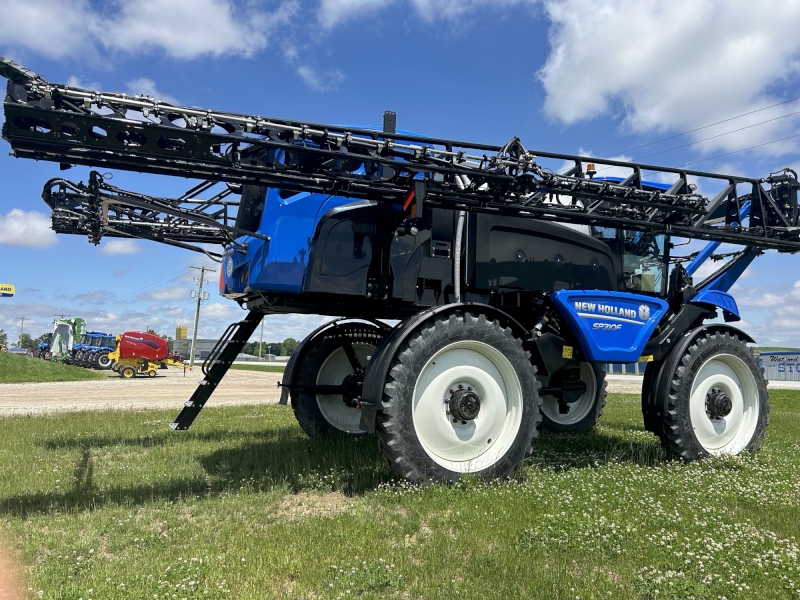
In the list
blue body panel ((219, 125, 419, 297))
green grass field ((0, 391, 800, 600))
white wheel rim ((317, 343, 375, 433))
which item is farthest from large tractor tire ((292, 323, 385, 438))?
blue body panel ((219, 125, 419, 297))

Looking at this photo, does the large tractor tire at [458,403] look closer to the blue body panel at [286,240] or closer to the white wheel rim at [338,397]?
the blue body panel at [286,240]

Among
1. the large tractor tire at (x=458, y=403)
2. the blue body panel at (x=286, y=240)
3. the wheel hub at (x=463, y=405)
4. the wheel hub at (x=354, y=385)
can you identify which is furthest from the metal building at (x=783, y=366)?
the blue body panel at (x=286, y=240)

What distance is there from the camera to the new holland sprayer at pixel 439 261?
17.4ft

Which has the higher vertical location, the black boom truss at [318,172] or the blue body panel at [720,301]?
the black boom truss at [318,172]

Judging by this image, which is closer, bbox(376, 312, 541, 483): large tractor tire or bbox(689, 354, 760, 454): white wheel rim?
bbox(376, 312, 541, 483): large tractor tire

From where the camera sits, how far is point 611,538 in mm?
4301

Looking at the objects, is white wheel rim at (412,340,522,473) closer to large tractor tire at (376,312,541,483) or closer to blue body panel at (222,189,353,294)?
large tractor tire at (376,312,541,483)

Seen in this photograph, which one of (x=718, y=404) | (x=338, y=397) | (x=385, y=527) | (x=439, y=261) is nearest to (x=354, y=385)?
(x=338, y=397)

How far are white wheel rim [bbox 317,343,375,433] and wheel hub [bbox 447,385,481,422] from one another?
2995 mm

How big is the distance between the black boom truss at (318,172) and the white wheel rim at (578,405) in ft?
11.3

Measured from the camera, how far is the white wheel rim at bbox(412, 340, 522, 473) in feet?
19.0

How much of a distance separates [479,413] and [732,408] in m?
4.04

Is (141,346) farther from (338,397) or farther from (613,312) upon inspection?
(613,312)

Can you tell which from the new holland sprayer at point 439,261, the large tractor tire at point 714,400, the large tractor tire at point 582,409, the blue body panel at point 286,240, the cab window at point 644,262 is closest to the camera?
the new holland sprayer at point 439,261
